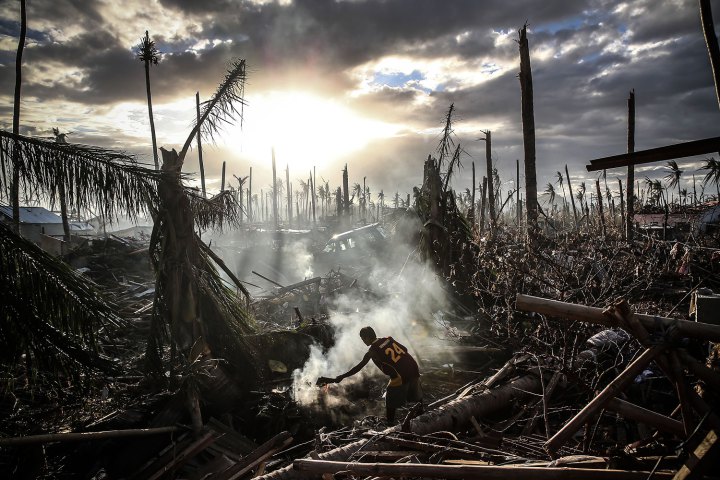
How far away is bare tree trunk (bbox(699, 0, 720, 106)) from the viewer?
30.1ft

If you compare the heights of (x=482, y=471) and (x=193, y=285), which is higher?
(x=193, y=285)

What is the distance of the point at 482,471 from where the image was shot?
234cm

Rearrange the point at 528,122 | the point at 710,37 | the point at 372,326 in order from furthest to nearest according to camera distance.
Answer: the point at 528,122
the point at 372,326
the point at 710,37

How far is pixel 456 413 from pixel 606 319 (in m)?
3.20

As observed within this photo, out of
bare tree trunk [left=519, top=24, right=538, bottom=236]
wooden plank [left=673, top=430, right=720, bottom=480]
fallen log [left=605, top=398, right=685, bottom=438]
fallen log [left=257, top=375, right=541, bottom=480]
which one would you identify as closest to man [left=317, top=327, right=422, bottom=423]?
fallen log [left=257, top=375, right=541, bottom=480]

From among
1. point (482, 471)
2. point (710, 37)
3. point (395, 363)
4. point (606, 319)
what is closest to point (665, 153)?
point (606, 319)

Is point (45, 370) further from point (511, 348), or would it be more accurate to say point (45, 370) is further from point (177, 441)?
point (511, 348)

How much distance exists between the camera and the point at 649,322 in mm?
2219

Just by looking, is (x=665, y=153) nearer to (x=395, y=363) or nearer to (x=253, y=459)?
(x=395, y=363)

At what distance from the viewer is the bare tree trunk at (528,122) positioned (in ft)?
36.7

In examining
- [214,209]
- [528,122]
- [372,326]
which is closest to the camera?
[214,209]

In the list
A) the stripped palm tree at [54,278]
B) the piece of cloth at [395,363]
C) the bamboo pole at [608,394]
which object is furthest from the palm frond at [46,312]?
the bamboo pole at [608,394]

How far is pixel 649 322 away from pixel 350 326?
8037 millimetres

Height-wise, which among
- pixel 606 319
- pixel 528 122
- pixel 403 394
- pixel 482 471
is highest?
pixel 528 122
